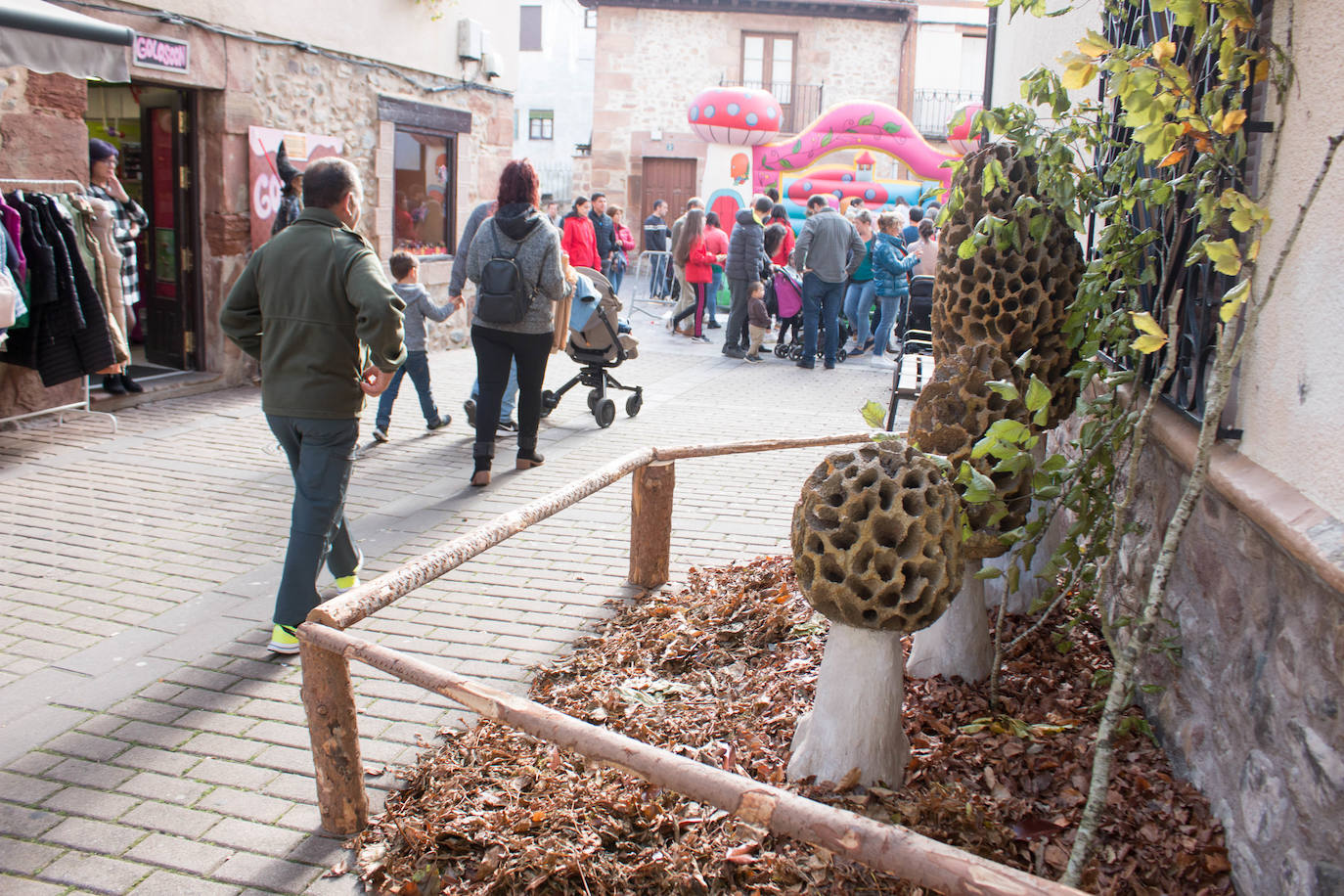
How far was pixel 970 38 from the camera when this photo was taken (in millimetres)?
32281

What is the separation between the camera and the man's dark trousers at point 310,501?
4.45 metres

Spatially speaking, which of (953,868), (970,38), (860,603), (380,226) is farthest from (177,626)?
(970,38)

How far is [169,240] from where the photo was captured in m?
10.0

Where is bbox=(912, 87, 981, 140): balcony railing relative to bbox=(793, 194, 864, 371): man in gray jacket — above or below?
above

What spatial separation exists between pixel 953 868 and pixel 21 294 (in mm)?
7135

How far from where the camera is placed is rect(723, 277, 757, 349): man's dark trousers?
13.2 metres

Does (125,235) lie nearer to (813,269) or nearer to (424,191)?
(424,191)

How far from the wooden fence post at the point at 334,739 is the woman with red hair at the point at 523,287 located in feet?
12.8

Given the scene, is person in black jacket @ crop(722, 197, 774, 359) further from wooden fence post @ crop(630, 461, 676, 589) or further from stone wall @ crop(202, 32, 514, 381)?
wooden fence post @ crop(630, 461, 676, 589)

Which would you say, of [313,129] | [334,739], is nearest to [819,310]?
[313,129]

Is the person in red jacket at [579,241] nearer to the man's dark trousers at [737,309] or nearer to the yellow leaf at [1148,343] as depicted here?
the man's dark trousers at [737,309]

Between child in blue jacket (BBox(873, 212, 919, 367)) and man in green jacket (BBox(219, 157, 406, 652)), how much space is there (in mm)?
9659

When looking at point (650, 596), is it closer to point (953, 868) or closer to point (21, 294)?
point (953, 868)

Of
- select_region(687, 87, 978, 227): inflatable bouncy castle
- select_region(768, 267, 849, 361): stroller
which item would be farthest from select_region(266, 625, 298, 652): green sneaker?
select_region(687, 87, 978, 227): inflatable bouncy castle
